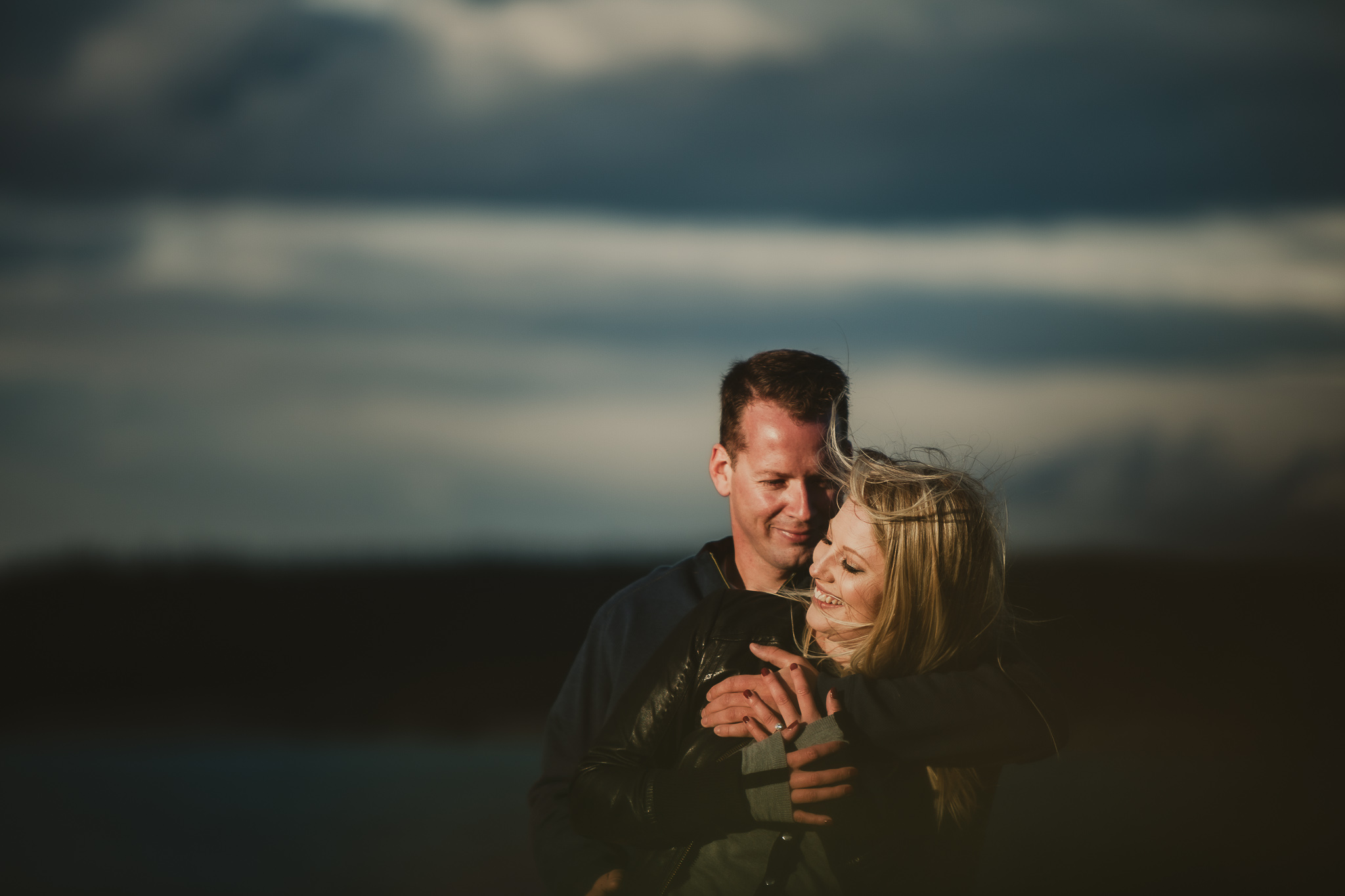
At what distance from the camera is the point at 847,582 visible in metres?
2.26

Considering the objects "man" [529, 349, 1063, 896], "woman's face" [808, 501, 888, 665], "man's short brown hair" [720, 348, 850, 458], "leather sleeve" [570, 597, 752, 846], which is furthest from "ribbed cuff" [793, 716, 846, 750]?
"man's short brown hair" [720, 348, 850, 458]

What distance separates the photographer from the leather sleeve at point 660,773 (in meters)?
2.09

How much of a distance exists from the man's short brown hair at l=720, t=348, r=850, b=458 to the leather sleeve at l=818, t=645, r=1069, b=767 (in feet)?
3.64

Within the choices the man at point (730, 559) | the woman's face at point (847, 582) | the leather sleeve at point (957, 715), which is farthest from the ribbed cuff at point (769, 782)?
the man at point (730, 559)

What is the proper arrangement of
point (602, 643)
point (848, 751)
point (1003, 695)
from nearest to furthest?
point (848, 751) < point (1003, 695) < point (602, 643)

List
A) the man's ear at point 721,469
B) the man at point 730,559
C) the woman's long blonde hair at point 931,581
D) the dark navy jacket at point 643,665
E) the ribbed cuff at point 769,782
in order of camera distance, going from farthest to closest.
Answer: the man's ear at point 721,469, the man at point 730,559, the woman's long blonde hair at point 931,581, the dark navy jacket at point 643,665, the ribbed cuff at point 769,782

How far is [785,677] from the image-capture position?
7.11 ft

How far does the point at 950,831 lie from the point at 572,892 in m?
1.29

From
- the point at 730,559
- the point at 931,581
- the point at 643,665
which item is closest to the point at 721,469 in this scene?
the point at 730,559

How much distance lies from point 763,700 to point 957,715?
1.50ft

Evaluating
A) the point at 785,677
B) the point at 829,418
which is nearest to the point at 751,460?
the point at 829,418

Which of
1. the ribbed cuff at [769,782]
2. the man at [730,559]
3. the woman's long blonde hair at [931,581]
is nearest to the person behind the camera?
the ribbed cuff at [769,782]

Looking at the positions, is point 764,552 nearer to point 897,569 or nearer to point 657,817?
point 897,569

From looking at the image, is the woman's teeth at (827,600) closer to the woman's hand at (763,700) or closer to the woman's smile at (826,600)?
the woman's smile at (826,600)
